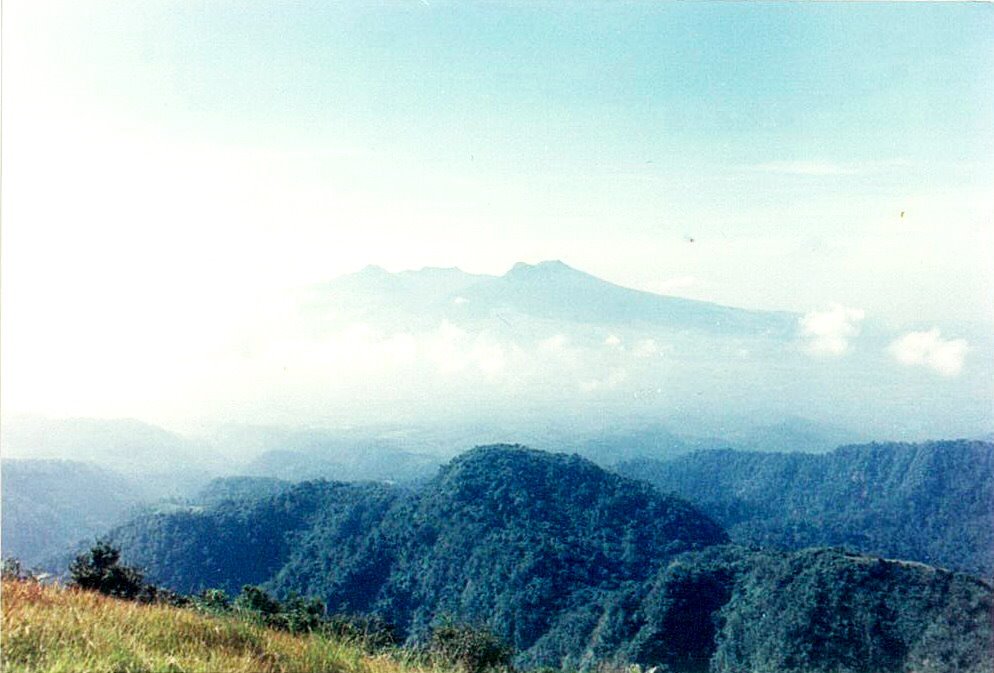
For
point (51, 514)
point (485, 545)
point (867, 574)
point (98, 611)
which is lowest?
point (51, 514)

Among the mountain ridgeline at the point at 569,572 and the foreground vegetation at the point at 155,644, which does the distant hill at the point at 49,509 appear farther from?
the foreground vegetation at the point at 155,644

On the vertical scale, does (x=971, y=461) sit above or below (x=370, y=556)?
above

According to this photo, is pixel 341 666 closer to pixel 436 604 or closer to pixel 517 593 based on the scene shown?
pixel 517 593

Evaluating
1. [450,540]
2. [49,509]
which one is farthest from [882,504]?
[49,509]

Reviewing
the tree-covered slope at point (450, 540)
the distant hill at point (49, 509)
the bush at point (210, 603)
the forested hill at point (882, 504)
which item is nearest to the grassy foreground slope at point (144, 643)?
the bush at point (210, 603)

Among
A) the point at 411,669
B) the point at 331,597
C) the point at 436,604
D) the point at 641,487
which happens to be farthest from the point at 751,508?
the point at 411,669

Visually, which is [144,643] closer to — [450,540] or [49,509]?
[450,540]
